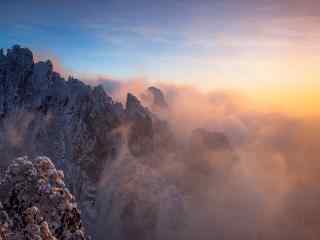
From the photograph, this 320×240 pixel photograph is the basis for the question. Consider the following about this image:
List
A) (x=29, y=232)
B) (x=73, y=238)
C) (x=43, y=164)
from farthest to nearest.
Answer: (x=43, y=164)
(x=73, y=238)
(x=29, y=232)

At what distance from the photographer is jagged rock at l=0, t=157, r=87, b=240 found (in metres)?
29.4

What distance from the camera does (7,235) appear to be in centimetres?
2848

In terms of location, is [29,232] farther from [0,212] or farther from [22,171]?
[22,171]

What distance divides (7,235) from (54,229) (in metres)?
3.39

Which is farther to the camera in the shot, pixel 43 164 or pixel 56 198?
pixel 43 164

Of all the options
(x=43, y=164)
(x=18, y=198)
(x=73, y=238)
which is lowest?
(x=73, y=238)

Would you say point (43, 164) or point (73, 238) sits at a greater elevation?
point (43, 164)

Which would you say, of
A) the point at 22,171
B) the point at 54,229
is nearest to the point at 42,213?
the point at 54,229

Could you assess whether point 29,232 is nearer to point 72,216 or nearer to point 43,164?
point 72,216

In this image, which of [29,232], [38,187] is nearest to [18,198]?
[38,187]

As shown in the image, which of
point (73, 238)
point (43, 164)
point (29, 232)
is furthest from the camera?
point (43, 164)

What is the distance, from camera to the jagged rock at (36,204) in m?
29.4

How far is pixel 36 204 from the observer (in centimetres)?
3092

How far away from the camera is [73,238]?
30391 millimetres
